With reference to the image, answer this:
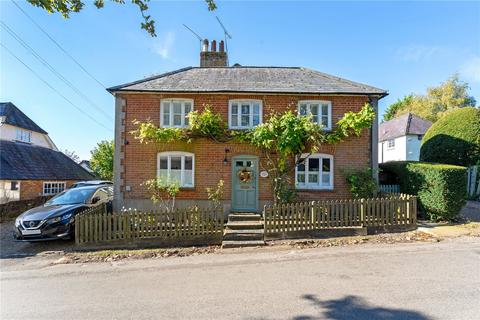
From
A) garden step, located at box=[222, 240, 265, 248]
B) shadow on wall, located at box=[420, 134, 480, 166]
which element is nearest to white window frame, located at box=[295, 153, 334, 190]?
garden step, located at box=[222, 240, 265, 248]

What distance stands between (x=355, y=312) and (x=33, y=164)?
937 inches

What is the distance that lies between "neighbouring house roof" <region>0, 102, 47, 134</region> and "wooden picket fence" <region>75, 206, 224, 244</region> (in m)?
20.6

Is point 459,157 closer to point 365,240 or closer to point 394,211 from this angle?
point 394,211

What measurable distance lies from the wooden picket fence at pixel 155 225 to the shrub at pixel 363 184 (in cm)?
590

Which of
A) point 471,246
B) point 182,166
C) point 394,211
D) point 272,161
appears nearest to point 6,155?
point 182,166

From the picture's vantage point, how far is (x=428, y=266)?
20.6 ft

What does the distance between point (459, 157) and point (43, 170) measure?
94.2ft

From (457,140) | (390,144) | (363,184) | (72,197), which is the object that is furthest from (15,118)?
(390,144)

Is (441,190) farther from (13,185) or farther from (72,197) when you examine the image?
(13,185)

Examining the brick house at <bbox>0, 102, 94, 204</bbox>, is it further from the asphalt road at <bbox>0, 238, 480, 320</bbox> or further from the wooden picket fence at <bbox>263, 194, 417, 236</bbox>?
the wooden picket fence at <bbox>263, 194, 417, 236</bbox>

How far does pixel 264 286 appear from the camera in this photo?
17.9 ft

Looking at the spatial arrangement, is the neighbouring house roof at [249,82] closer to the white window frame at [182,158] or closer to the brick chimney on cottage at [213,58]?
the brick chimney on cottage at [213,58]

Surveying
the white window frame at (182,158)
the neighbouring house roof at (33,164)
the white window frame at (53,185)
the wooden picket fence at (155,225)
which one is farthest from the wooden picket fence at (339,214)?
the white window frame at (53,185)

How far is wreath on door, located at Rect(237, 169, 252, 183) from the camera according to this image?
486 inches
